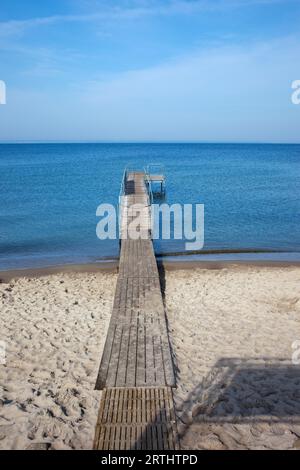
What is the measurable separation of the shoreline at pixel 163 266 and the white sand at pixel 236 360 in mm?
1683

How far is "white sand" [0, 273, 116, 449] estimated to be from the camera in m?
4.88

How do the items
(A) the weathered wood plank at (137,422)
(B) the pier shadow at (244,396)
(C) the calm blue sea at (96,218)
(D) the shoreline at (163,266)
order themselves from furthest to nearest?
(C) the calm blue sea at (96,218) → (D) the shoreline at (163,266) → (B) the pier shadow at (244,396) → (A) the weathered wood plank at (137,422)

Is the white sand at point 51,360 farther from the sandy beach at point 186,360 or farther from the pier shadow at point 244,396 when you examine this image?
the pier shadow at point 244,396

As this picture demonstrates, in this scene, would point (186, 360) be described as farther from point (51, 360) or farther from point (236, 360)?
point (51, 360)

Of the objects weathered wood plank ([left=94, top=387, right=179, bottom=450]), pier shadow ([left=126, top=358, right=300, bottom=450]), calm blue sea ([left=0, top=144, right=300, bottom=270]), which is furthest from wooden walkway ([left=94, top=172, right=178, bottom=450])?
calm blue sea ([left=0, top=144, right=300, bottom=270])

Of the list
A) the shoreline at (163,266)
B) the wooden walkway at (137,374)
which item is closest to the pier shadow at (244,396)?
the wooden walkway at (137,374)

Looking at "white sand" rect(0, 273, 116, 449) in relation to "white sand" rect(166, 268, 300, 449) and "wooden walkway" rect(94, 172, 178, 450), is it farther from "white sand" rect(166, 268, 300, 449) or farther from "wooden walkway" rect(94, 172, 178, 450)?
"white sand" rect(166, 268, 300, 449)

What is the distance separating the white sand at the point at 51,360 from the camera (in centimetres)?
488

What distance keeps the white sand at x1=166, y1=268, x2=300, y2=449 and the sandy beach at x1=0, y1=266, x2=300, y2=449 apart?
0.02 m

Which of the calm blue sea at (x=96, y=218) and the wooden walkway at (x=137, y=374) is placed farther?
the calm blue sea at (x=96, y=218)

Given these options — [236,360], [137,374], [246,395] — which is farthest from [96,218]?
[246,395]

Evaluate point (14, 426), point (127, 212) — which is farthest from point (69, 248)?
point (14, 426)

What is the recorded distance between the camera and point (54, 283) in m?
11.6

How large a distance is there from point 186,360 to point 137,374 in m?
1.22
